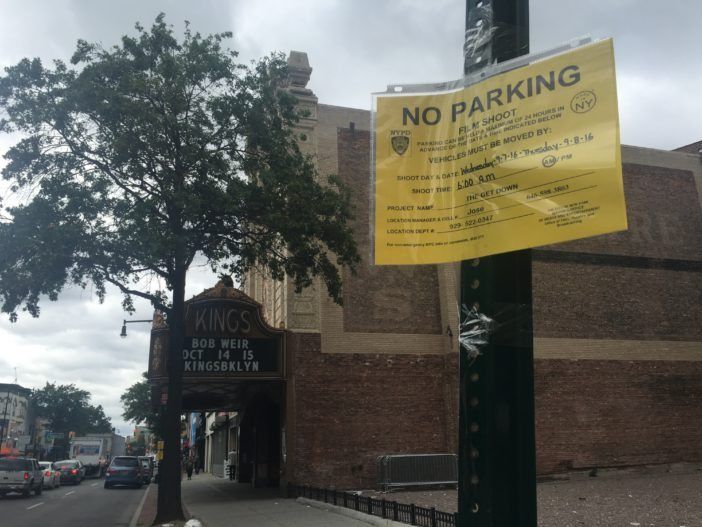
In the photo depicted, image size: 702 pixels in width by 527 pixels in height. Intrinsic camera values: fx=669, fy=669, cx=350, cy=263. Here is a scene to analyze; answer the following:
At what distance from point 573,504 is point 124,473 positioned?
2802 centimetres

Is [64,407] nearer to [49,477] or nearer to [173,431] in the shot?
Answer: [49,477]

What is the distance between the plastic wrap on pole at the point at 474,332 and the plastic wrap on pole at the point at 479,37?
117 centimetres

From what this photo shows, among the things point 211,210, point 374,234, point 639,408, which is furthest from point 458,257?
point 639,408

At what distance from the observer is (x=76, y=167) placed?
1656 centimetres

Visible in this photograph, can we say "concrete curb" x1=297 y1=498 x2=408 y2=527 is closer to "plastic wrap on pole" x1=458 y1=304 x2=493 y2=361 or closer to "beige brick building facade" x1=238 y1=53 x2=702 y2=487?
"beige brick building facade" x1=238 y1=53 x2=702 y2=487

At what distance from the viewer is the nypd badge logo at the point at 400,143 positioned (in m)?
3.14

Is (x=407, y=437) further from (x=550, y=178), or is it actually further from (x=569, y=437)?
(x=550, y=178)

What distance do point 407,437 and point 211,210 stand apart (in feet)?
32.4

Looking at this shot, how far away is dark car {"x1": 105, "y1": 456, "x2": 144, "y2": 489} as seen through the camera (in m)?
36.2

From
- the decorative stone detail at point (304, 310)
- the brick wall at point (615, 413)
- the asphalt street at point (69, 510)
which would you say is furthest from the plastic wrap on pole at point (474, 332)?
the brick wall at point (615, 413)

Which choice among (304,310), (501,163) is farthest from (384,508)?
(501,163)

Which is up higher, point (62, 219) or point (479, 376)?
point (62, 219)

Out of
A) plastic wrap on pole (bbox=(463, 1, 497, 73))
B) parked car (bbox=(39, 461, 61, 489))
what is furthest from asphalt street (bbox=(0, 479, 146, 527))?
plastic wrap on pole (bbox=(463, 1, 497, 73))

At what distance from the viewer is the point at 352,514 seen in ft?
48.5
